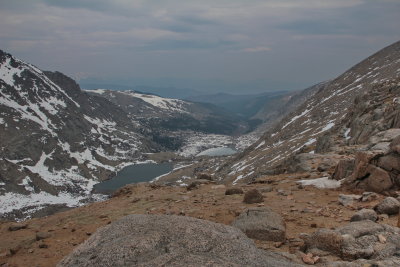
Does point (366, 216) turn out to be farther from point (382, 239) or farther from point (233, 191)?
point (233, 191)

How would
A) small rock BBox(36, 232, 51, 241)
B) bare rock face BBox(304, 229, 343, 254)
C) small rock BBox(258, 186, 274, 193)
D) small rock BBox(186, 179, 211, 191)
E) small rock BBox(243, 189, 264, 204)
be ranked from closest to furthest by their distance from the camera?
bare rock face BBox(304, 229, 343, 254), small rock BBox(36, 232, 51, 241), small rock BBox(243, 189, 264, 204), small rock BBox(258, 186, 274, 193), small rock BBox(186, 179, 211, 191)

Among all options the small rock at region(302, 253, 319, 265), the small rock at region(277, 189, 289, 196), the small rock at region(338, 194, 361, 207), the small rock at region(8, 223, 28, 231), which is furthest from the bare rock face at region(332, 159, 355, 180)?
the small rock at region(8, 223, 28, 231)

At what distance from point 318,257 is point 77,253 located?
813cm

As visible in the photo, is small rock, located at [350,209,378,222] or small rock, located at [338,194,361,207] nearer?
small rock, located at [350,209,378,222]

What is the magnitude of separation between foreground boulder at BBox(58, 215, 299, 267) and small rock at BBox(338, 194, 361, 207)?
1126 centimetres

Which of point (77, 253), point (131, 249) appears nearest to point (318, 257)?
point (131, 249)

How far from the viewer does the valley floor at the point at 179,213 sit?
62.2 ft

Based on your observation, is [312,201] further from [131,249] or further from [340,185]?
[131,249]

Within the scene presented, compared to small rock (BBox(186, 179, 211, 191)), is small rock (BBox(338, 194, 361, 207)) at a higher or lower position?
higher

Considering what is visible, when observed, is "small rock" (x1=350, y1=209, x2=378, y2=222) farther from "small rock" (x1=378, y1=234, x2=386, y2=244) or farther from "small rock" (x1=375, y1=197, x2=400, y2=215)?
"small rock" (x1=378, y1=234, x2=386, y2=244)

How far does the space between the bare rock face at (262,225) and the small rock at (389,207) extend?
17.9ft

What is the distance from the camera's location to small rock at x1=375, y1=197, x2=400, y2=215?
1883 cm

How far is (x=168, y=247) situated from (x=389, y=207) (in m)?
13.1

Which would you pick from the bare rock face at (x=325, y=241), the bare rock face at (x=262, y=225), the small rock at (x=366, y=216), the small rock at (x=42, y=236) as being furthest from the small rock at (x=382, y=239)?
the small rock at (x=42, y=236)
